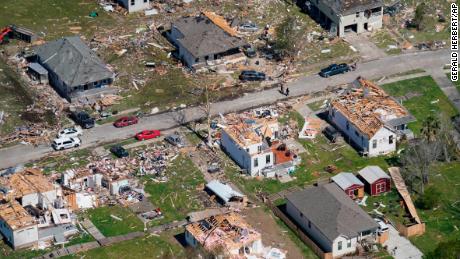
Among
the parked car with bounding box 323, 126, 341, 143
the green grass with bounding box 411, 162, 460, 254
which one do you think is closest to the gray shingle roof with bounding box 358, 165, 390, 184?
the green grass with bounding box 411, 162, 460, 254

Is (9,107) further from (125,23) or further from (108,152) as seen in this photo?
(125,23)

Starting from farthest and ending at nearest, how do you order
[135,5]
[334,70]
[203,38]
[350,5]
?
[135,5] < [350,5] < [203,38] < [334,70]

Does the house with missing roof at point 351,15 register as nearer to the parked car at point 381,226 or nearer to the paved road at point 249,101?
the paved road at point 249,101

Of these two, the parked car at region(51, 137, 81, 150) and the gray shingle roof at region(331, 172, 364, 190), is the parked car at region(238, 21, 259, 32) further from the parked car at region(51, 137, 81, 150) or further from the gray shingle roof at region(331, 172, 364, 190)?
the gray shingle roof at region(331, 172, 364, 190)

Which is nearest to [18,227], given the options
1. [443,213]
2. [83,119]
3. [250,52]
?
[83,119]

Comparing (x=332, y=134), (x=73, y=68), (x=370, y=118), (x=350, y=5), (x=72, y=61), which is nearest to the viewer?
(x=370, y=118)

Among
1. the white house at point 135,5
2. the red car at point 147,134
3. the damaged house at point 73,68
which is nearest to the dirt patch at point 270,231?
the red car at point 147,134

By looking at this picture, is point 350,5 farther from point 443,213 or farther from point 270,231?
point 270,231
